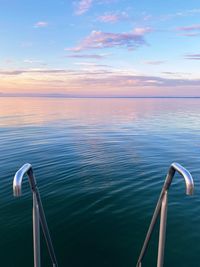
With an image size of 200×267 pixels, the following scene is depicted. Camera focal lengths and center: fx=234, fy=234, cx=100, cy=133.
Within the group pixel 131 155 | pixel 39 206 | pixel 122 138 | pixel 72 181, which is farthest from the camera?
pixel 122 138

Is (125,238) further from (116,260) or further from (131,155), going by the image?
(131,155)

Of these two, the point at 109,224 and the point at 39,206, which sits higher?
the point at 39,206

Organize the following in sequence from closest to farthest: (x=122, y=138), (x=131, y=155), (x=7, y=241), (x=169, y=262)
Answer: (x=169, y=262)
(x=7, y=241)
(x=131, y=155)
(x=122, y=138)

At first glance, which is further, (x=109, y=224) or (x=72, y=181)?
(x=72, y=181)

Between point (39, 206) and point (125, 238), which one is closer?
point (39, 206)

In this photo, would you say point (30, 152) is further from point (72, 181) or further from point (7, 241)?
point (7, 241)

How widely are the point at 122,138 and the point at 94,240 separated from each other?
23.4 metres

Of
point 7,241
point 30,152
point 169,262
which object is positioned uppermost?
point 30,152

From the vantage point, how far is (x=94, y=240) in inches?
388

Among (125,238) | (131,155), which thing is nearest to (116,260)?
(125,238)

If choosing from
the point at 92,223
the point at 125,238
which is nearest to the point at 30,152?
the point at 92,223

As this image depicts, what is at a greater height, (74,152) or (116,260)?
(74,152)

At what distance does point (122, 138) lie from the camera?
32719 millimetres

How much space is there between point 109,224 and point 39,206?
6643 millimetres
